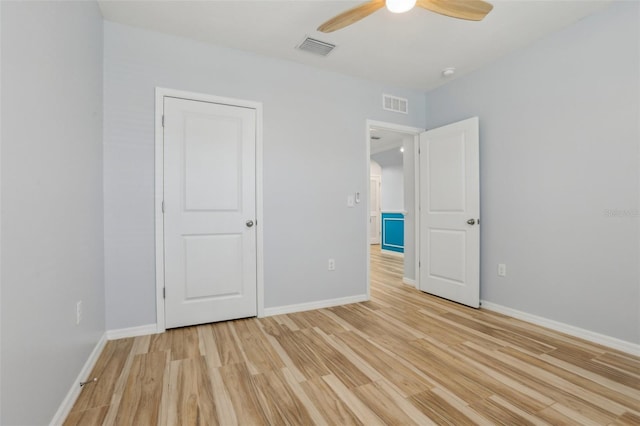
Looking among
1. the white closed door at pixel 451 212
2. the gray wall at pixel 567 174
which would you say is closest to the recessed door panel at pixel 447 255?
the white closed door at pixel 451 212

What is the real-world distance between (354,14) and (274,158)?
4.72 ft

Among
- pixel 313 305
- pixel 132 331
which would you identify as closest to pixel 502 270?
pixel 313 305

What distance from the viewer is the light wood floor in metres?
1.50

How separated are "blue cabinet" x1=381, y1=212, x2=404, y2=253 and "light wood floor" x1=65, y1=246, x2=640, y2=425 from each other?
4.20 m

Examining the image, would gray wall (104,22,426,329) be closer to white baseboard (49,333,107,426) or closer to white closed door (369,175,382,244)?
white baseboard (49,333,107,426)

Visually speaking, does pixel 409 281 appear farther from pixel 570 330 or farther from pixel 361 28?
pixel 361 28

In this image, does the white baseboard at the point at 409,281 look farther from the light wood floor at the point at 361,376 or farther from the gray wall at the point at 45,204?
the gray wall at the point at 45,204

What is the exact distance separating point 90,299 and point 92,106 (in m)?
1.31

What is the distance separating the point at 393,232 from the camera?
7137mm

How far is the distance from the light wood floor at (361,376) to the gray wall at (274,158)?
50 centimetres

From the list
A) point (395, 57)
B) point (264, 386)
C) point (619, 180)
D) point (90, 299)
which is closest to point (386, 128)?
point (395, 57)

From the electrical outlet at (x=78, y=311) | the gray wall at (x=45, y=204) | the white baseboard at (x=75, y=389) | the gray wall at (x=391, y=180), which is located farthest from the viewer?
the gray wall at (x=391, y=180)

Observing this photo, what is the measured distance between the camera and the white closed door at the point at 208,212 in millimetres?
2596

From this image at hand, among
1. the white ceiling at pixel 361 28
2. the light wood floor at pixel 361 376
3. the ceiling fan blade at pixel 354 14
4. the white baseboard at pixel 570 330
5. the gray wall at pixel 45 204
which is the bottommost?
the light wood floor at pixel 361 376
